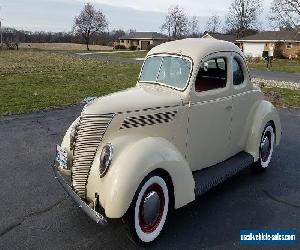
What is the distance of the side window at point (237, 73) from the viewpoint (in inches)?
213

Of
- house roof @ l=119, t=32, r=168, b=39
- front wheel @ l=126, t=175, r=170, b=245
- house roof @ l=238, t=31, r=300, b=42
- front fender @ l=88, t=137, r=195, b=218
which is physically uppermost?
house roof @ l=119, t=32, r=168, b=39

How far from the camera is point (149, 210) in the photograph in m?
3.82

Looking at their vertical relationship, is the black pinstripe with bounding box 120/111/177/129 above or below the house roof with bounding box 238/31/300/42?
below

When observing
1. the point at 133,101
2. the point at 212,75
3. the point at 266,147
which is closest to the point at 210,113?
the point at 212,75

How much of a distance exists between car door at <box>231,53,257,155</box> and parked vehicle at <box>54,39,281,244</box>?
0.05 ft

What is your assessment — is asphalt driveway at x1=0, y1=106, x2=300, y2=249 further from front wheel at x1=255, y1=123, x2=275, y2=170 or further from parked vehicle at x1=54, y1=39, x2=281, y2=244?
parked vehicle at x1=54, y1=39, x2=281, y2=244

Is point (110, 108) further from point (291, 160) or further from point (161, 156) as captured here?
point (291, 160)

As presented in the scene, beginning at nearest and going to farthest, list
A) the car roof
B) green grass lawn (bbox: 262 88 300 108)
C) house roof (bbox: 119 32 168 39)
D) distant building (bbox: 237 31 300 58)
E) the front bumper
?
the front bumper, the car roof, green grass lawn (bbox: 262 88 300 108), distant building (bbox: 237 31 300 58), house roof (bbox: 119 32 168 39)

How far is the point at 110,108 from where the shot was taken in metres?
3.98

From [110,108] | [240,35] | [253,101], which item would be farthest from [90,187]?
[240,35]

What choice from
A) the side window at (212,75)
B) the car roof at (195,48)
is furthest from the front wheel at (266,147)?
the car roof at (195,48)

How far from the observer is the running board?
14.6ft

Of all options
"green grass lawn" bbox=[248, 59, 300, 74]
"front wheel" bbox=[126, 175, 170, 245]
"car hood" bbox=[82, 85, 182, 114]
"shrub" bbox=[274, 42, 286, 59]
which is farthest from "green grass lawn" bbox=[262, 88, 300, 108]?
"shrub" bbox=[274, 42, 286, 59]

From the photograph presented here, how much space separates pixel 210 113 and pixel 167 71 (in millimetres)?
859
